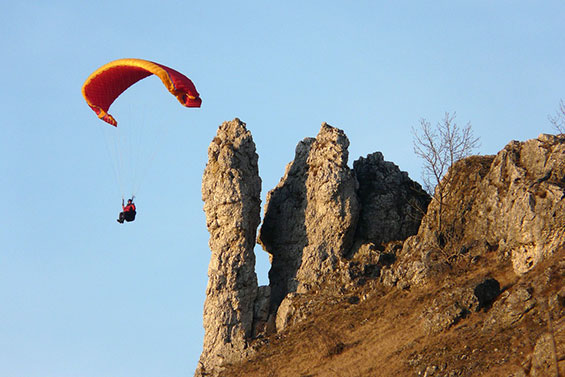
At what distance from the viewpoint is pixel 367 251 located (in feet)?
214

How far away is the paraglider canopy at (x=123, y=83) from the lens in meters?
61.6

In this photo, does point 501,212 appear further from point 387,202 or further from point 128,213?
point 128,213

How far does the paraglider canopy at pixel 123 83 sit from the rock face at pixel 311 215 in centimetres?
907

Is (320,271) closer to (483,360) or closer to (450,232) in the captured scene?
(450,232)

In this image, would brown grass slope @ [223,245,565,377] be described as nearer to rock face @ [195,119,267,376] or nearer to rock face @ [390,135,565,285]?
rock face @ [390,135,565,285]

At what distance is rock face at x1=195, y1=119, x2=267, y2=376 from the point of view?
208 feet

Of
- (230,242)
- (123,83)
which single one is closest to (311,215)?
(230,242)

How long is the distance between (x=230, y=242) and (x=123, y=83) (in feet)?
38.4

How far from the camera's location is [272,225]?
6812cm

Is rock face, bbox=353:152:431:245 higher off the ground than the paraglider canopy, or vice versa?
the paraglider canopy

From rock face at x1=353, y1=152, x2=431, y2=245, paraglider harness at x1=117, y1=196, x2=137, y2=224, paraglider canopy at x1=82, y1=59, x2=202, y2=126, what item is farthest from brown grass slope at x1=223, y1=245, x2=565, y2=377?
paraglider canopy at x1=82, y1=59, x2=202, y2=126

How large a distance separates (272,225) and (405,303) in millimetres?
11326

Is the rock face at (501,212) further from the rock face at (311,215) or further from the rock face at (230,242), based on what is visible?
the rock face at (230,242)

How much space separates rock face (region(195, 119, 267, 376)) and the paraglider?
5.31 meters
